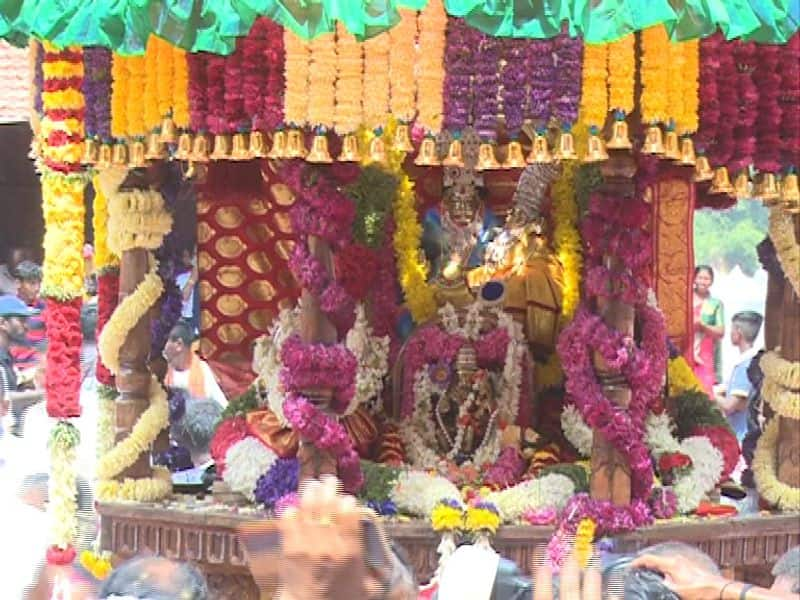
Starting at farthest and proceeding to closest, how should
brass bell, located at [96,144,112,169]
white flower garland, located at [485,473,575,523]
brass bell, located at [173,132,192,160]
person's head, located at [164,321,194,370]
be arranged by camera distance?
person's head, located at [164,321,194,370] → brass bell, located at [96,144,112,169] → white flower garland, located at [485,473,575,523] → brass bell, located at [173,132,192,160]

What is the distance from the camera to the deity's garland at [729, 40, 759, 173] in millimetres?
9281

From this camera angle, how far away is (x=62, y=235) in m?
9.70

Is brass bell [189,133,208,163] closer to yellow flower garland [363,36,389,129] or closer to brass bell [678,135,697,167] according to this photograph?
yellow flower garland [363,36,389,129]

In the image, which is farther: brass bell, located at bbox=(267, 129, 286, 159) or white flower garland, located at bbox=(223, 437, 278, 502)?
white flower garland, located at bbox=(223, 437, 278, 502)

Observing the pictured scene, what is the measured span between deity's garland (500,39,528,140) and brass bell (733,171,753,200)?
1.25 metres

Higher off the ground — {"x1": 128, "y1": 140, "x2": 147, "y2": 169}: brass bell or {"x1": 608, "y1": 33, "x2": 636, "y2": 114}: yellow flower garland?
{"x1": 608, "y1": 33, "x2": 636, "y2": 114}: yellow flower garland

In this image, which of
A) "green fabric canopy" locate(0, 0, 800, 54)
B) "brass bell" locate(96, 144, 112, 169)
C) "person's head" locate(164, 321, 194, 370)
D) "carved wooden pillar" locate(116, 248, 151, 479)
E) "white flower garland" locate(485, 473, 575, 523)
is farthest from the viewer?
"person's head" locate(164, 321, 194, 370)

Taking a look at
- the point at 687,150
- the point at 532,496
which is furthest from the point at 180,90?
the point at 532,496

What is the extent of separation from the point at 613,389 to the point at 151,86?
2589 mm

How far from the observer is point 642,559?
4938 mm

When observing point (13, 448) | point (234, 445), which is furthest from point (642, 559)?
point (234, 445)

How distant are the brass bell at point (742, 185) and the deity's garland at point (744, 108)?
46mm

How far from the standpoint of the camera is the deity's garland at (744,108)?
928cm

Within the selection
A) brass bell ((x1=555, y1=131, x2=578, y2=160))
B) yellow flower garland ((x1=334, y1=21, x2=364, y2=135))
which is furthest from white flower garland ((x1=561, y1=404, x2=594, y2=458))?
yellow flower garland ((x1=334, y1=21, x2=364, y2=135))
